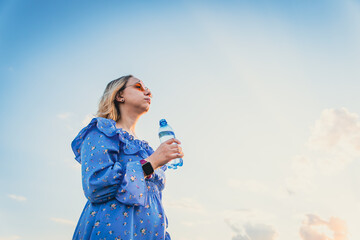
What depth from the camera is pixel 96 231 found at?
2.70m

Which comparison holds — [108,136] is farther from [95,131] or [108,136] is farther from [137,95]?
[137,95]

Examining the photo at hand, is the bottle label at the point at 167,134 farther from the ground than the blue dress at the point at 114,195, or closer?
farther from the ground

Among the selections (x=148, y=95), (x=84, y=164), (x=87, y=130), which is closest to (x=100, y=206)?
(x=84, y=164)

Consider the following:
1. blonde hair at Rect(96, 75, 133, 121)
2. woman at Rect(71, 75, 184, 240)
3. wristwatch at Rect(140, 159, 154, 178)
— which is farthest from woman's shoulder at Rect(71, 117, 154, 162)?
blonde hair at Rect(96, 75, 133, 121)

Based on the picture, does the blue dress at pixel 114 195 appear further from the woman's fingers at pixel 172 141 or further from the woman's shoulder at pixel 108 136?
the woman's fingers at pixel 172 141

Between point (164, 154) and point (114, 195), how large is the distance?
58 cm

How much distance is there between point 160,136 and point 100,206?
1.21 m

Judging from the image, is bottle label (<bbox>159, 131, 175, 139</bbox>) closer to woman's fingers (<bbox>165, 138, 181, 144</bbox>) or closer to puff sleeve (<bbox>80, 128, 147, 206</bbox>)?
woman's fingers (<bbox>165, 138, 181, 144</bbox>)

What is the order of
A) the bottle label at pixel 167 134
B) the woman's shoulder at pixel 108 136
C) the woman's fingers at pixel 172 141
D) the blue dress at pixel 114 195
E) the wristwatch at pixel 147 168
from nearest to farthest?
1. the blue dress at pixel 114 195
2. the wristwatch at pixel 147 168
3. the woman's fingers at pixel 172 141
4. the woman's shoulder at pixel 108 136
5. the bottle label at pixel 167 134

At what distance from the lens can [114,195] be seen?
111 inches

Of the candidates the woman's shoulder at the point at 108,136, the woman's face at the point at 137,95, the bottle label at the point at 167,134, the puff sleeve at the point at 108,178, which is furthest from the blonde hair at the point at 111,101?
the puff sleeve at the point at 108,178

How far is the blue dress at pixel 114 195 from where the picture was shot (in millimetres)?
2734

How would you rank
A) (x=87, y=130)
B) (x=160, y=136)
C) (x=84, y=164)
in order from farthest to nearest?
(x=160, y=136)
(x=87, y=130)
(x=84, y=164)

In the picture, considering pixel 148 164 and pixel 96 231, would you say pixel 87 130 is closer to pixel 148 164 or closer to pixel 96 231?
pixel 148 164
